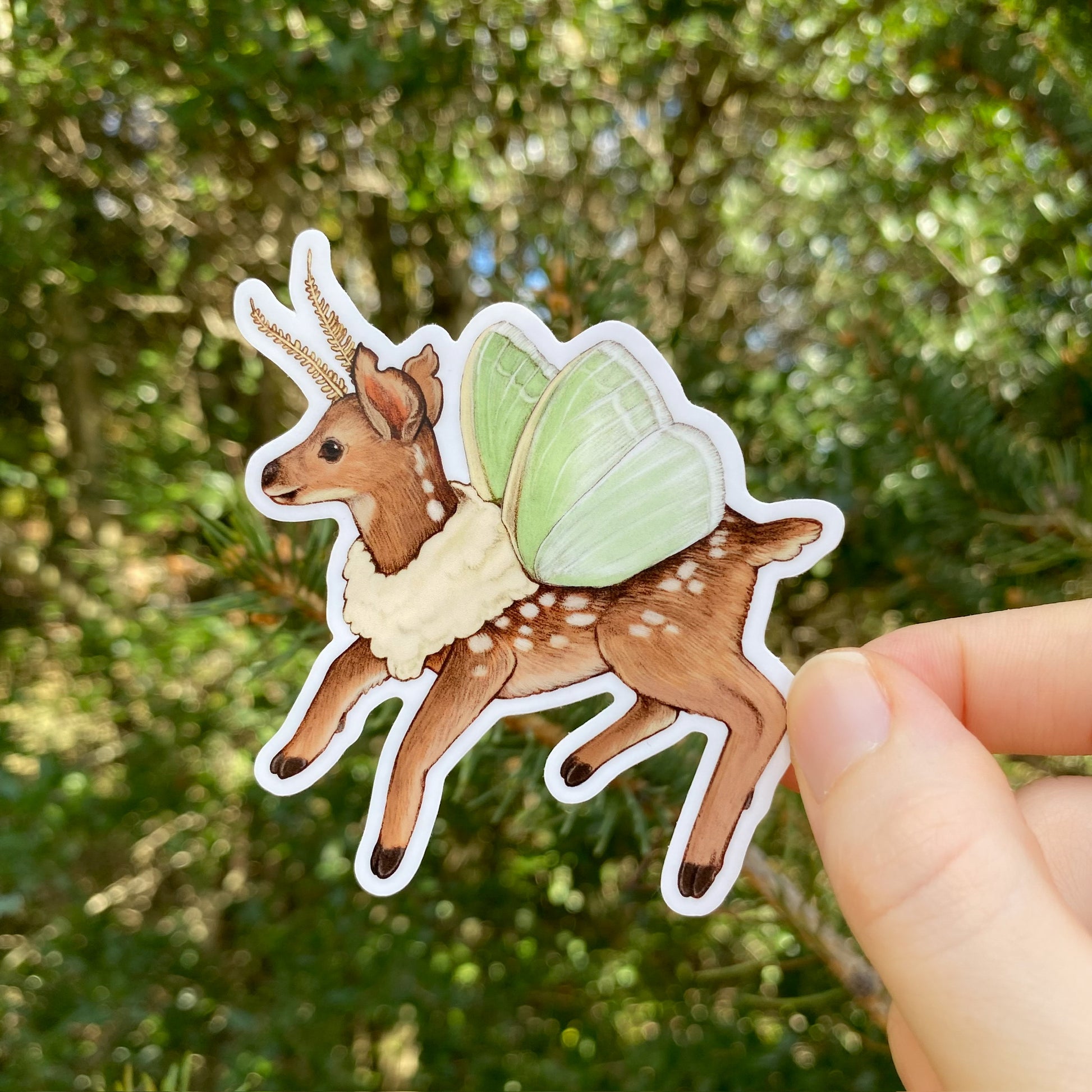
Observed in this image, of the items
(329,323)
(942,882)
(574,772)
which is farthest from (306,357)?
(942,882)

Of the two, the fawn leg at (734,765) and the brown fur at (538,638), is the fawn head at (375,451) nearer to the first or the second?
the brown fur at (538,638)

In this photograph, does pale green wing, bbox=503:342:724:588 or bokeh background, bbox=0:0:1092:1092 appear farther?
bokeh background, bbox=0:0:1092:1092

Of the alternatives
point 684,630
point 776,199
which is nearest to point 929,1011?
point 684,630

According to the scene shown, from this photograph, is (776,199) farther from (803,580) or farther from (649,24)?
(803,580)

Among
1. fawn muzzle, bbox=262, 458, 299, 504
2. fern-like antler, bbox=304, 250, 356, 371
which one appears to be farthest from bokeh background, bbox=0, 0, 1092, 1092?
fern-like antler, bbox=304, 250, 356, 371

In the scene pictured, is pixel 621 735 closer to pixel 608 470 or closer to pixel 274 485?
pixel 608 470

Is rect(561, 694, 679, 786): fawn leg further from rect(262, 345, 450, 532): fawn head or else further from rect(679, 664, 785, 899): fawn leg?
rect(262, 345, 450, 532): fawn head
